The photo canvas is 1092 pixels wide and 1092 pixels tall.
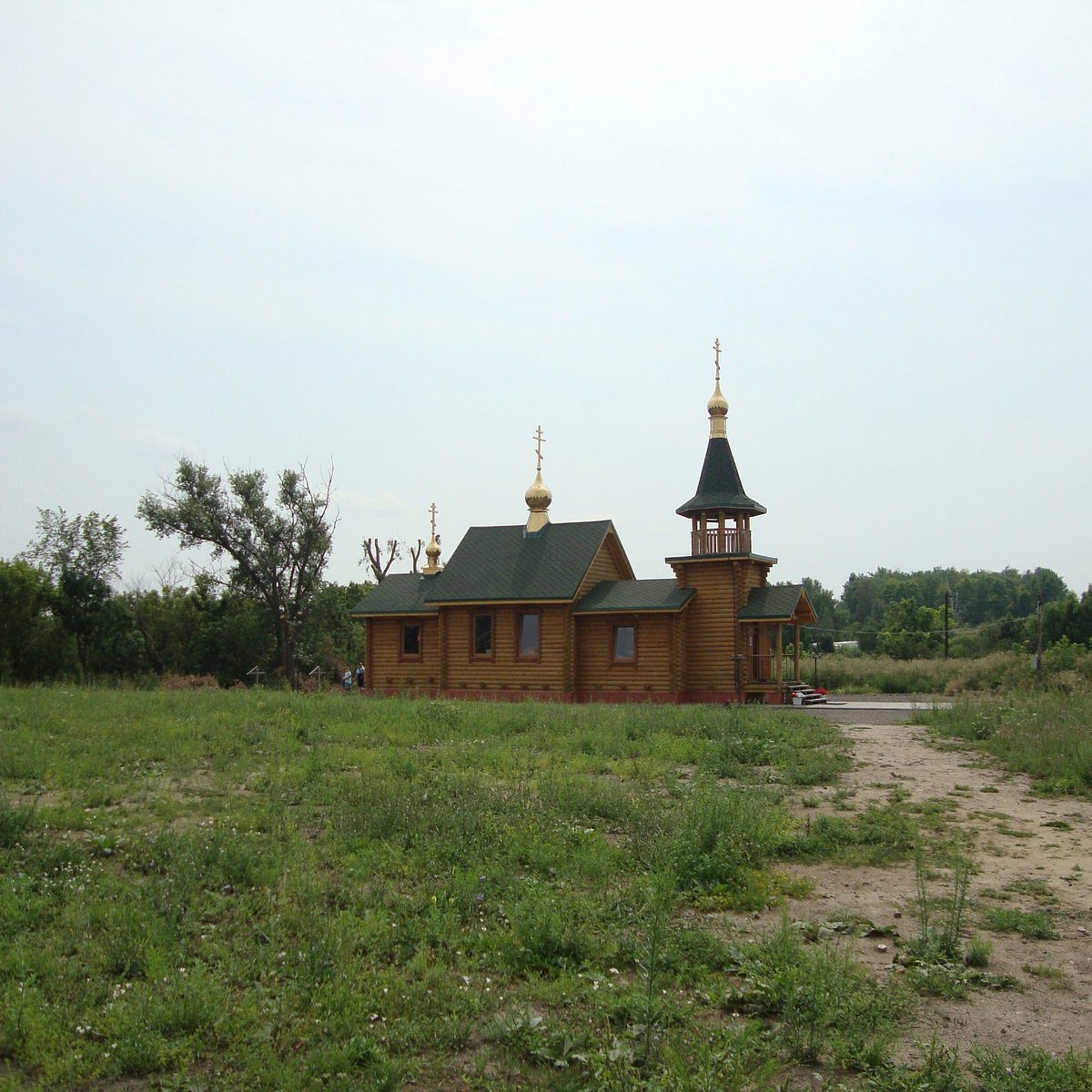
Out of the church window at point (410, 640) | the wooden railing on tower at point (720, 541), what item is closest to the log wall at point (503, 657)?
the church window at point (410, 640)

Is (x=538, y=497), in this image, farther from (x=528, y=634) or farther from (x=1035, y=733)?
(x=1035, y=733)

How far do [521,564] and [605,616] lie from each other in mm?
3513

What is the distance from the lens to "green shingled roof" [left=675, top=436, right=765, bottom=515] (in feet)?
103

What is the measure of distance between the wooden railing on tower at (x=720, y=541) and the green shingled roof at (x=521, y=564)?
10.2 feet

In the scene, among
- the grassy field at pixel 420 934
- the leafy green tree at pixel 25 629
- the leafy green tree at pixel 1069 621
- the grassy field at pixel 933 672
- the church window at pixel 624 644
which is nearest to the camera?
the grassy field at pixel 420 934

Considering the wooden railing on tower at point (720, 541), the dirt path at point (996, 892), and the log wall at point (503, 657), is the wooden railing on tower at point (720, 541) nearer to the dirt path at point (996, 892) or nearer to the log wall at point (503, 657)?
the log wall at point (503, 657)

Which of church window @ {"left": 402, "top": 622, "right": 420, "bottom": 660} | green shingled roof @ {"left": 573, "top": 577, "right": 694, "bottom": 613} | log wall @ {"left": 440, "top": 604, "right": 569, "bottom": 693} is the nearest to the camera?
green shingled roof @ {"left": 573, "top": 577, "right": 694, "bottom": 613}

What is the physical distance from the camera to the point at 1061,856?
32.2 ft

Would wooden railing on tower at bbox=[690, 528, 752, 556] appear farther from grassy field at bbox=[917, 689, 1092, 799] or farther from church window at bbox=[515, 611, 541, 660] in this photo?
grassy field at bbox=[917, 689, 1092, 799]

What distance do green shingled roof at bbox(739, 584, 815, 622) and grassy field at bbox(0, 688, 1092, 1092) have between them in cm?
1683

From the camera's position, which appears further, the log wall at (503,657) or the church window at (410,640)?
the church window at (410,640)

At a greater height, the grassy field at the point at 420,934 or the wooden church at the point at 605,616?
the wooden church at the point at 605,616

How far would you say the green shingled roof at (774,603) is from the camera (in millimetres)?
29703

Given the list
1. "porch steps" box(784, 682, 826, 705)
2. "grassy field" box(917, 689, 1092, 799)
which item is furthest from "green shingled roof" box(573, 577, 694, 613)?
"grassy field" box(917, 689, 1092, 799)
